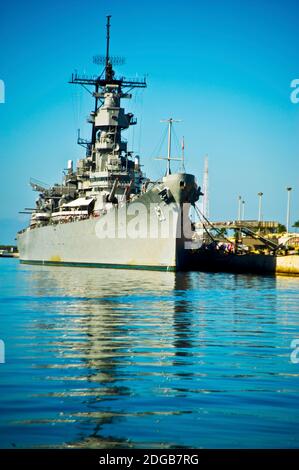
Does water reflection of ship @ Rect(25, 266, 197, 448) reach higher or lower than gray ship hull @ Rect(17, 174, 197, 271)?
lower

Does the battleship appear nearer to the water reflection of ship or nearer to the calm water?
the water reflection of ship

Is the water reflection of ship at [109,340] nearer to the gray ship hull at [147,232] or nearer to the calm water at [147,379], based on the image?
the calm water at [147,379]

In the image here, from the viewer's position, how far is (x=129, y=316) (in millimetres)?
17281

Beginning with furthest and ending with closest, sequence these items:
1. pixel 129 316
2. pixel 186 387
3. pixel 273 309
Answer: pixel 273 309 < pixel 129 316 < pixel 186 387

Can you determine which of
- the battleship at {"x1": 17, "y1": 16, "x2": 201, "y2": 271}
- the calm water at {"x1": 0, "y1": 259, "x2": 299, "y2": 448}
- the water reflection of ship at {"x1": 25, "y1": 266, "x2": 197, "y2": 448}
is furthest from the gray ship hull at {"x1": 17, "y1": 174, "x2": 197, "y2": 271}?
the calm water at {"x1": 0, "y1": 259, "x2": 299, "y2": 448}

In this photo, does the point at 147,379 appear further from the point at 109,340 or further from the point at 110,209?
the point at 110,209

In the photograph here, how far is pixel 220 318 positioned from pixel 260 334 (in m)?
3.25

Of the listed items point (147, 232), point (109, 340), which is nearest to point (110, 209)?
point (147, 232)

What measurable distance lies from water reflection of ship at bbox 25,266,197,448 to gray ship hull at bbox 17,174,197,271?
17985mm

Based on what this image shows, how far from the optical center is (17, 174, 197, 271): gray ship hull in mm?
43438

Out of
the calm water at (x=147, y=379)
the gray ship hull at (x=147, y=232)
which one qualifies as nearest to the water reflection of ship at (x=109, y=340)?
the calm water at (x=147, y=379)

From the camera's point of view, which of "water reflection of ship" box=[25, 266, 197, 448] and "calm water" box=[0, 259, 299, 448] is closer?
"calm water" box=[0, 259, 299, 448]
